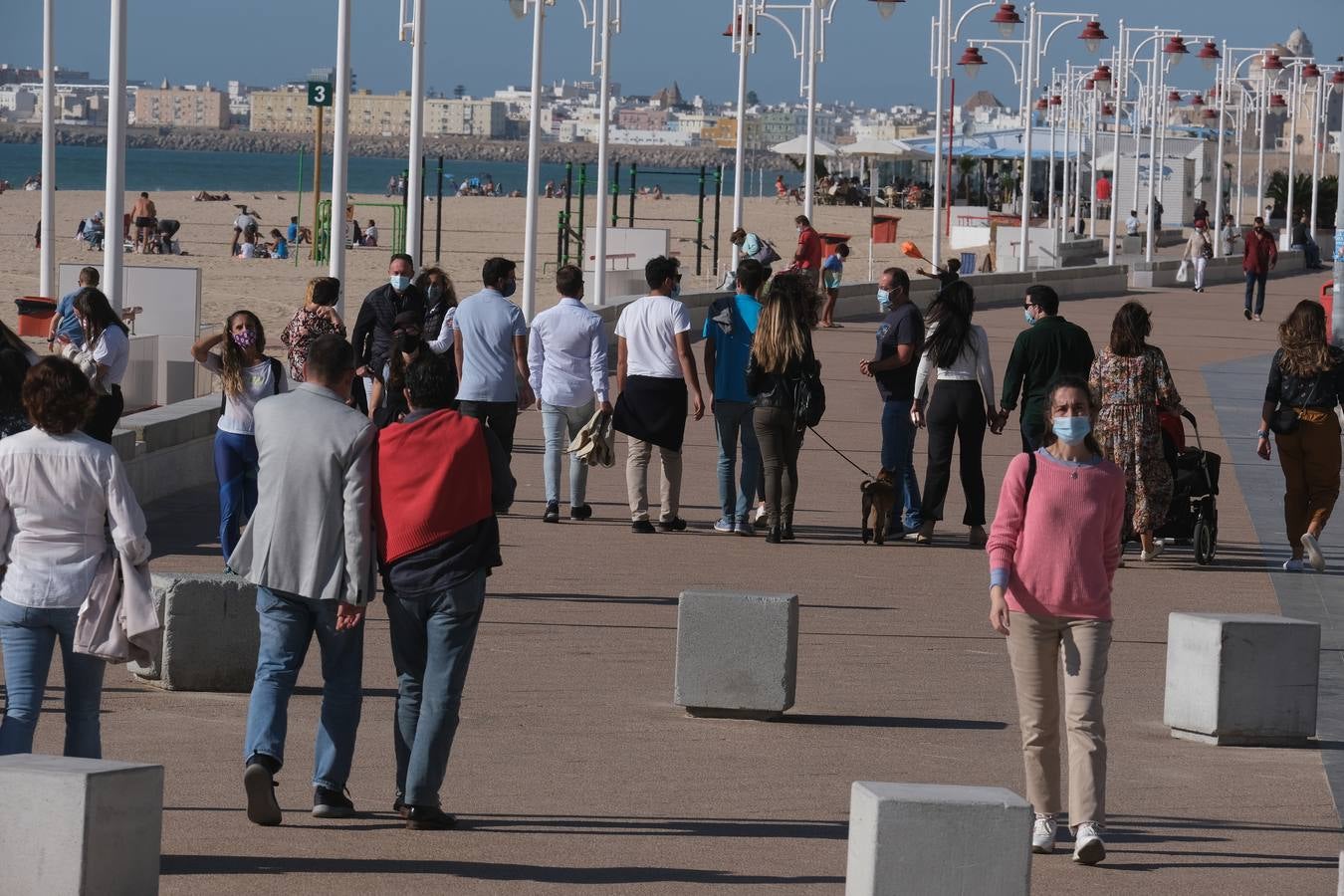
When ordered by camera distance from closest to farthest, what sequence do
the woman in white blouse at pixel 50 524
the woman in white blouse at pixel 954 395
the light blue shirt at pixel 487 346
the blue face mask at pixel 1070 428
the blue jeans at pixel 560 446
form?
1. the woman in white blouse at pixel 50 524
2. the blue face mask at pixel 1070 428
3. the light blue shirt at pixel 487 346
4. the woman in white blouse at pixel 954 395
5. the blue jeans at pixel 560 446

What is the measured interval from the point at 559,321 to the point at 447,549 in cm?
691

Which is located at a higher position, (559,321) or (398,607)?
(559,321)

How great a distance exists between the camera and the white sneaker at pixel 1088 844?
666 centimetres

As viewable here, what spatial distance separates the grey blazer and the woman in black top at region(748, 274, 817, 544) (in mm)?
6361

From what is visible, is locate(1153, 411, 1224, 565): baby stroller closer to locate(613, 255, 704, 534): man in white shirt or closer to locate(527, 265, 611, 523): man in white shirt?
locate(613, 255, 704, 534): man in white shirt

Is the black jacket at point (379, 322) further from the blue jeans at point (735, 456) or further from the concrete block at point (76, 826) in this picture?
the concrete block at point (76, 826)

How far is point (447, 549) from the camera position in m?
6.68

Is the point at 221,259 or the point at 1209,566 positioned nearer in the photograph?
the point at 1209,566

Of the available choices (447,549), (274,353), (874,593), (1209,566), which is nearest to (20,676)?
(447,549)

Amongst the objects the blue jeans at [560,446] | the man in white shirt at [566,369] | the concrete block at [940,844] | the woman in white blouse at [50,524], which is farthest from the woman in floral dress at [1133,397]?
the woman in white blouse at [50,524]

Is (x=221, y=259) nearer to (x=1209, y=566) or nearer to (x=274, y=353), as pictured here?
(x=274, y=353)

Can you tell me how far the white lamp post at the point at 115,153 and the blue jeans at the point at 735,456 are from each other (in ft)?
16.4

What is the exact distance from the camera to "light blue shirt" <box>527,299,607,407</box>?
1349 centimetres

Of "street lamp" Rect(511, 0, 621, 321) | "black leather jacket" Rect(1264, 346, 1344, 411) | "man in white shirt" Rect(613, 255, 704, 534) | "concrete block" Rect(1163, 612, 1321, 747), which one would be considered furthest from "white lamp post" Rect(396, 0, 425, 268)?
"concrete block" Rect(1163, 612, 1321, 747)
